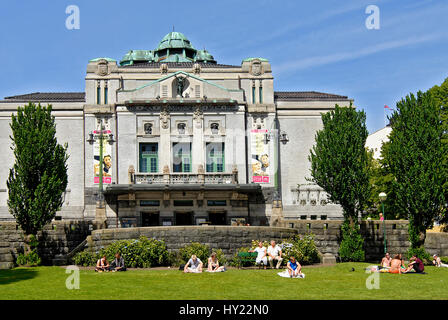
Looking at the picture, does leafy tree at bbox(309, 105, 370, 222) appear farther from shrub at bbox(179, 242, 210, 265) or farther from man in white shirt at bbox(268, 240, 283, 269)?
→ shrub at bbox(179, 242, 210, 265)

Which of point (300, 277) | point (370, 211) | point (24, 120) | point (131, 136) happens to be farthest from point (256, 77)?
point (300, 277)

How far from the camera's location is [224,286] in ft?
85.1

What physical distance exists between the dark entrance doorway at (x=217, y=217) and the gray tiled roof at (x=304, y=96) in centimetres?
1340

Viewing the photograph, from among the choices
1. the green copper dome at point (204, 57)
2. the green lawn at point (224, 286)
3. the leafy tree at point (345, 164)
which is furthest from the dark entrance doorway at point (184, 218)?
the green copper dome at point (204, 57)

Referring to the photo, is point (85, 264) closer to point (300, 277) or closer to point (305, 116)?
point (300, 277)

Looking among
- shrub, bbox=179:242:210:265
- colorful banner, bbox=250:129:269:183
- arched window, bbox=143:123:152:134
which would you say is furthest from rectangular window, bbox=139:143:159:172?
shrub, bbox=179:242:210:265

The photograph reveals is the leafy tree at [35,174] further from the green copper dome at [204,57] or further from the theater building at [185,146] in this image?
the green copper dome at [204,57]

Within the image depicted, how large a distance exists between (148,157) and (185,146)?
3425mm

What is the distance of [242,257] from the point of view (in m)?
35.4

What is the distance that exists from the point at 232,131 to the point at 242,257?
22445 mm

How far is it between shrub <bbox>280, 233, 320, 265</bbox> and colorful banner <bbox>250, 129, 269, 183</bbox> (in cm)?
1539

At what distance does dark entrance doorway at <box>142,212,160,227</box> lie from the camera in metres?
54.0

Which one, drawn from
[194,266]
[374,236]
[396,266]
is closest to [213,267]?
→ [194,266]

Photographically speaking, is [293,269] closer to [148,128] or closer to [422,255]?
[422,255]
